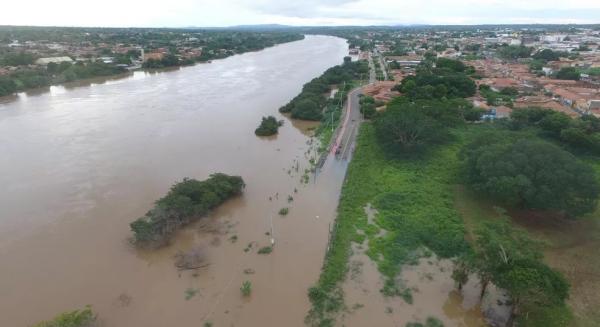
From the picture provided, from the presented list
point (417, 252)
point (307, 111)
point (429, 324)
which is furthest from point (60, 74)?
point (429, 324)

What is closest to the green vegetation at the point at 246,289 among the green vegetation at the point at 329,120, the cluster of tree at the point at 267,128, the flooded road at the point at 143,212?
the flooded road at the point at 143,212

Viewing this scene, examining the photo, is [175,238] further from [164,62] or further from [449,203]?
[164,62]

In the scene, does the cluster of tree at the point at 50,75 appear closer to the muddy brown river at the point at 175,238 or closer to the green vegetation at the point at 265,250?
the muddy brown river at the point at 175,238

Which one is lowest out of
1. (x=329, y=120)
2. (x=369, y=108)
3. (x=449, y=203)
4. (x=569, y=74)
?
(x=449, y=203)

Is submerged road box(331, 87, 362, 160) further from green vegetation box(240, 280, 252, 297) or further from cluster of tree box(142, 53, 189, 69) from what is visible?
cluster of tree box(142, 53, 189, 69)

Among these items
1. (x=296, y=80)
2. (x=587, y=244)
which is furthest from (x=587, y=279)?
(x=296, y=80)
